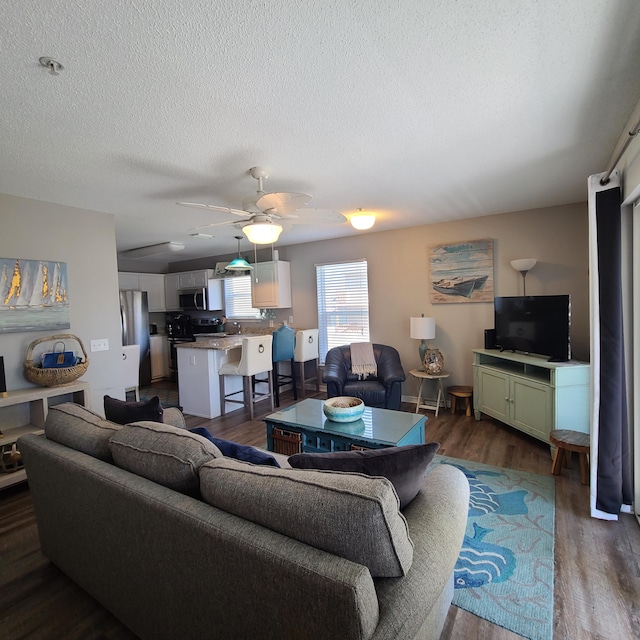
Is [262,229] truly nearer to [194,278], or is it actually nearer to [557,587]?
[557,587]

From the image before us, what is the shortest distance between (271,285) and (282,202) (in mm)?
3429

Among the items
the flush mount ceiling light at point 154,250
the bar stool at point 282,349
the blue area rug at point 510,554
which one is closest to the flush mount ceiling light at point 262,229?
the bar stool at point 282,349

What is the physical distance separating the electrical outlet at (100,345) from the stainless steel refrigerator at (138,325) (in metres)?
2.75

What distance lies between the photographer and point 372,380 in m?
4.57

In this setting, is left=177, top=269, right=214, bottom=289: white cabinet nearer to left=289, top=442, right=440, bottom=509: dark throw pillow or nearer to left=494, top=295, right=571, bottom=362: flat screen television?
left=494, top=295, right=571, bottom=362: flat screen television

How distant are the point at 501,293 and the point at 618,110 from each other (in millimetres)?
2605

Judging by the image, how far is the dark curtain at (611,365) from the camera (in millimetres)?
2223

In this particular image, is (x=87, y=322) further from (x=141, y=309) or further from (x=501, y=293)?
(x=501, y=293)

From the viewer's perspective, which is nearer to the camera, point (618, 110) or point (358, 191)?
point (618, 110)

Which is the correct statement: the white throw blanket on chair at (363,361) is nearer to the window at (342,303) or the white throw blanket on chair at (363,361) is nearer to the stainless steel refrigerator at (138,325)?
the window at (342,303)

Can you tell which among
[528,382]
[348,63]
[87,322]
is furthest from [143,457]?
[528,382]

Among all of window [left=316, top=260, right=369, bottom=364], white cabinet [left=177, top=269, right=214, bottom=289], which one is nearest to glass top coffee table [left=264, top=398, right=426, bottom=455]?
window [left=316, top=260, right=369, bottom=364]

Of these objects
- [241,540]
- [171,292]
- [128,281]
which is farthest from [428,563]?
[171,292]

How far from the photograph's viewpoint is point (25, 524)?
7.97 ft
